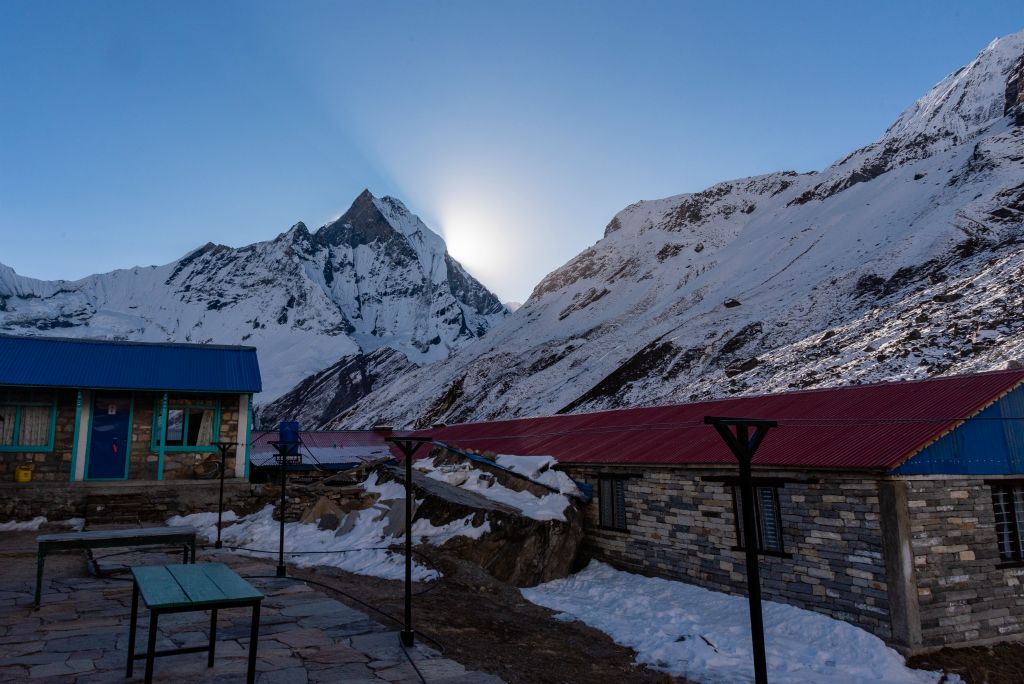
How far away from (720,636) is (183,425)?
637 inches

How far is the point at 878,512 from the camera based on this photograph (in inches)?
389

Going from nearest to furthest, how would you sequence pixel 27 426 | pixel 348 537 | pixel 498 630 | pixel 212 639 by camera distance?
pixel 212 639 < pixel 498 630 < pixel 348 537 < pixel 27 426

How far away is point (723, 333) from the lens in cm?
4825

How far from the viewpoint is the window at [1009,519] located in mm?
10680

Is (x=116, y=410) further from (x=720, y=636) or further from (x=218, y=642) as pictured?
(x=720, y=636)

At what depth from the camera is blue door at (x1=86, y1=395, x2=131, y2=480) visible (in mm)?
18469

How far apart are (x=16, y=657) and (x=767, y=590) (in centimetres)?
1046

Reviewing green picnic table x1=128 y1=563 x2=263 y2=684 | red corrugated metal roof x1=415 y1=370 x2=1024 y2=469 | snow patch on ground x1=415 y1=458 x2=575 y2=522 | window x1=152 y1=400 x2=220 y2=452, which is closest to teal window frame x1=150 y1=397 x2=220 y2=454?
window x1=152 y1=400 x2=220 y2=452

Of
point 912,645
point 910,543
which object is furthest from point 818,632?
point 910,543

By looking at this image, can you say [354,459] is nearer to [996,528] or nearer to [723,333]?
[996,528]

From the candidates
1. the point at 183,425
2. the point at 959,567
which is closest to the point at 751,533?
the point at 959,567

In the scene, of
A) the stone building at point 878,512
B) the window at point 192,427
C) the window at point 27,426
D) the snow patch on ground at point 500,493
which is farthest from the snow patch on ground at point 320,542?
the stone building at point 878,512

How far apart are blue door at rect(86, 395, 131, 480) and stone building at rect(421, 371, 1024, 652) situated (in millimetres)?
14380

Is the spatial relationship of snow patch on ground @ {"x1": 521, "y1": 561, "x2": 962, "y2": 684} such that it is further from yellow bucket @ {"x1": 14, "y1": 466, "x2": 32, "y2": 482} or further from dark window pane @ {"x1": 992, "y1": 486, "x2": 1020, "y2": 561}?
yellow bucket @ {"x1": 14, "y1": 466, "x2": 32, "y2": 482}
